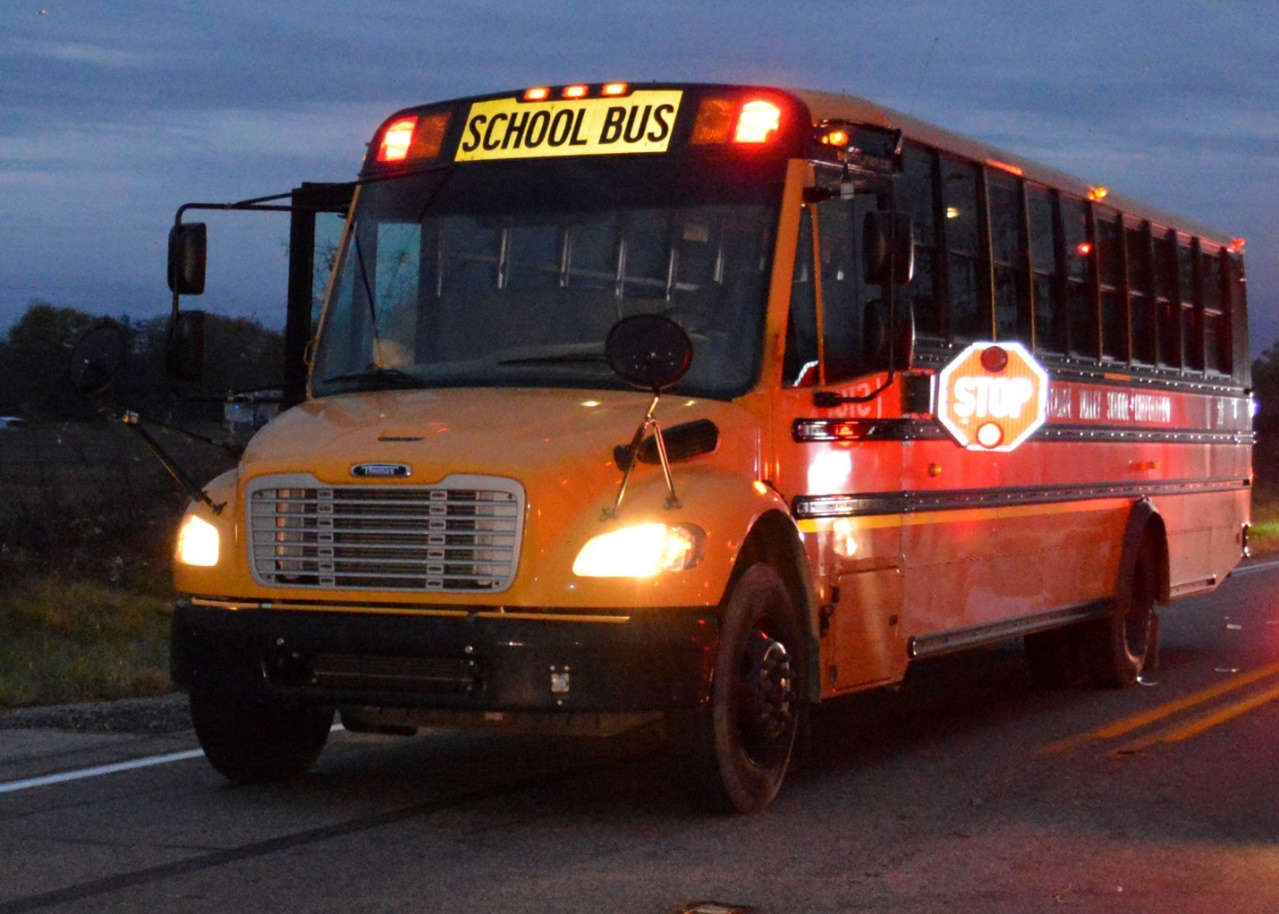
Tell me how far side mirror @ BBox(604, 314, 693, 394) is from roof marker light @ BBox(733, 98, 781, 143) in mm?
1317

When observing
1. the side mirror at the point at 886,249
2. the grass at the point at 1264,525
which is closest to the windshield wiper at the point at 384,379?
the side mirror at the point at 886,249

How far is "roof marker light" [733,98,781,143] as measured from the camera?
8.50 m

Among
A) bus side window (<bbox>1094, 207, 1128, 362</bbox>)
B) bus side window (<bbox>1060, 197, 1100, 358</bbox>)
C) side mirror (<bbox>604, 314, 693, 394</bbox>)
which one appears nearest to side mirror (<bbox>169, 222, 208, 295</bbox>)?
side mirror (<bbox>604, 314, 693, 394</bbox>)

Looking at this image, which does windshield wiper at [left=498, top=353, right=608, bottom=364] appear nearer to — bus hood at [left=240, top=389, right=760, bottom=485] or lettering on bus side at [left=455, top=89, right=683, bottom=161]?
bus hood at [left=240, top=389, right=760, bottom=485]

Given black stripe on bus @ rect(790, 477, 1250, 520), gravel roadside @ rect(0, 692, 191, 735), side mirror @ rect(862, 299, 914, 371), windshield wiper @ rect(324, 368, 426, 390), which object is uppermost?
side mirror @ rect(862, 299, 914, 371)

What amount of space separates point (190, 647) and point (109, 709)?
319cm

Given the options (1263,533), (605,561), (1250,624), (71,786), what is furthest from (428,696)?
(1263,533)

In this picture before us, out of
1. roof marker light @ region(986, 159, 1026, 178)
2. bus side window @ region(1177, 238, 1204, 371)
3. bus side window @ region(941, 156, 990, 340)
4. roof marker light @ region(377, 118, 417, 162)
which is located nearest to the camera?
roof marker light @ region(377, 118, 417, 162)

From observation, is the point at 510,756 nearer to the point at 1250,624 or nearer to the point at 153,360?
the point at 153,360

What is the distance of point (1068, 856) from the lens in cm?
712

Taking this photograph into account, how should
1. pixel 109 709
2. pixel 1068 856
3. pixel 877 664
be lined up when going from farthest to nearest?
1. pixel 109 709
2. pixel 877 664
3. pixel 1068 856

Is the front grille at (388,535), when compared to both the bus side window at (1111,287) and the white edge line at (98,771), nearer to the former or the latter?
the white edge line at (98,771)

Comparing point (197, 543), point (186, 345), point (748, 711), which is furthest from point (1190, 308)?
point (197, 543)

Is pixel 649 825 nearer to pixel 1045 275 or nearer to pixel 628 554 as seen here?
pixel 628 554
